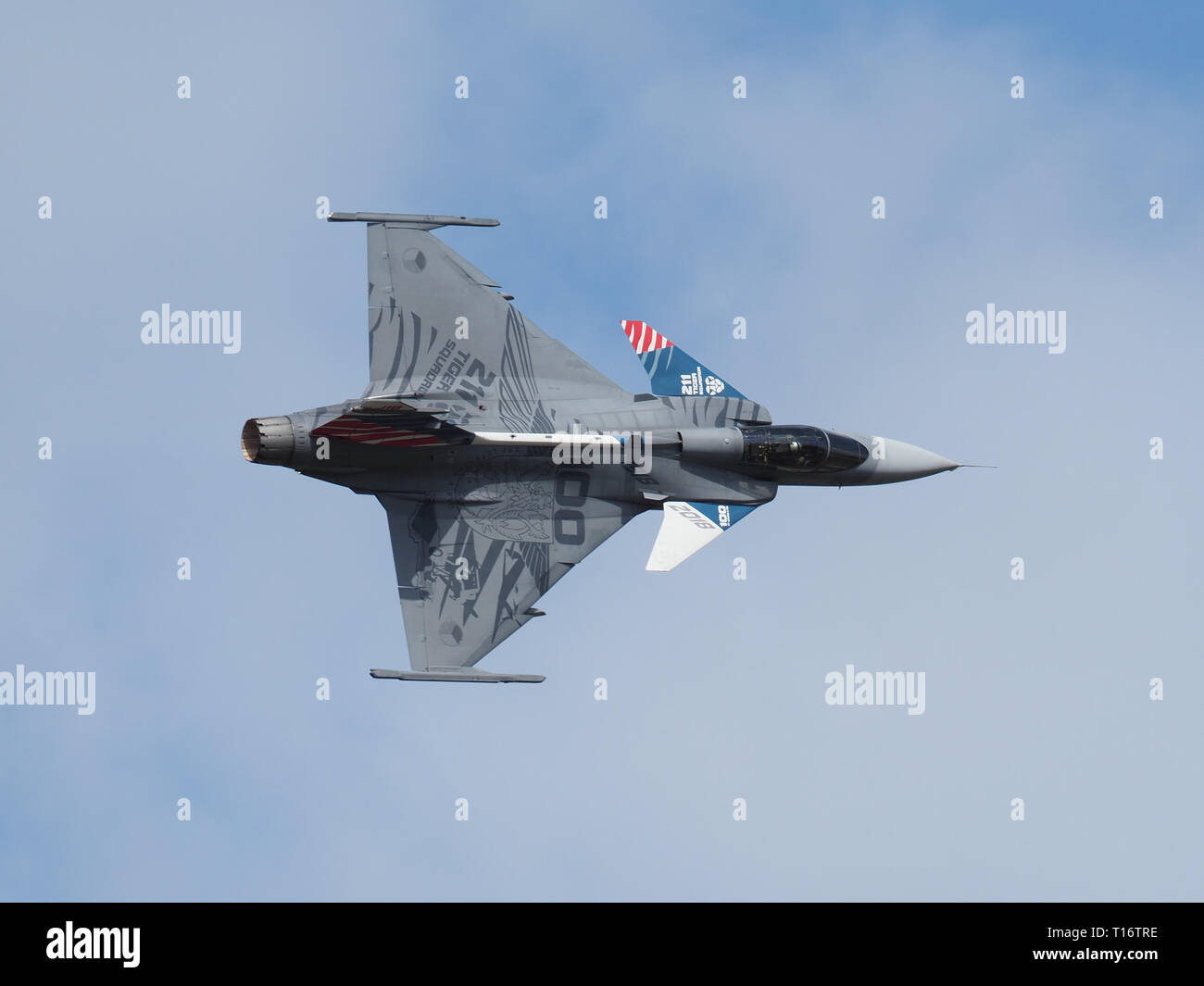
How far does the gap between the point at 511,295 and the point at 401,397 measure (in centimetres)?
320

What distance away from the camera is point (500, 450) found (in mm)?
35875

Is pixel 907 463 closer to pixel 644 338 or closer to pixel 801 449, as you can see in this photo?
pixel 801 449

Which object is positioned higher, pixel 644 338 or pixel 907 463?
pixel 644 338

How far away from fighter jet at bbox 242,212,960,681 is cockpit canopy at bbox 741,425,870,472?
0.03 m

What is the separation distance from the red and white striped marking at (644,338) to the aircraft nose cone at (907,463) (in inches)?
169

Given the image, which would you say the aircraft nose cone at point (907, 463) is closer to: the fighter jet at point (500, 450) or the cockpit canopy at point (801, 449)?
the fighter jet at point (500, 450)

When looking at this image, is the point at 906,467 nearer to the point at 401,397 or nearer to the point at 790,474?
the point at 790,474

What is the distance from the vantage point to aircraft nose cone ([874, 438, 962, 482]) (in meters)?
38.4

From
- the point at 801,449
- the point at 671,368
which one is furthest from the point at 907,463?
the point at 671,368

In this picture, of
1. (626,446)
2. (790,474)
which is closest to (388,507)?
(626,446)

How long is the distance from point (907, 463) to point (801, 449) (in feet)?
6.81

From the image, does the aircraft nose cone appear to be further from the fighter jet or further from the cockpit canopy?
the cockpit canopy

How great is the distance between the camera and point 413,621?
117ft

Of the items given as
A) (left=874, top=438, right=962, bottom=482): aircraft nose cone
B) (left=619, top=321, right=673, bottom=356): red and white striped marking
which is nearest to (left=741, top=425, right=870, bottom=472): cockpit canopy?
(left=874, top=438, right=962, bottom=482): aircraft nose cone
